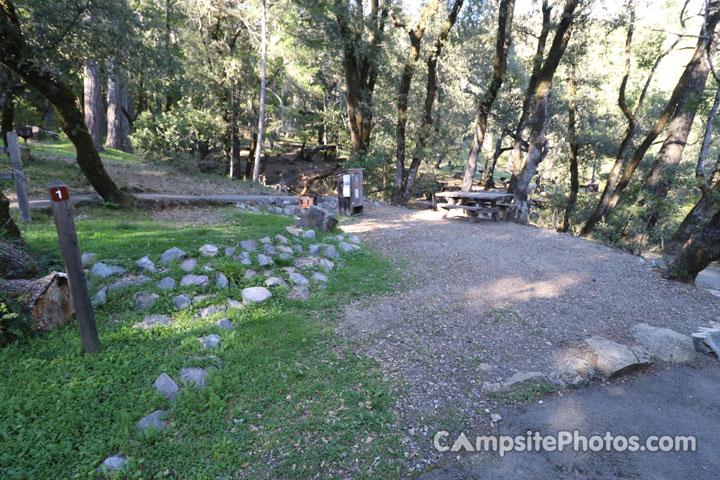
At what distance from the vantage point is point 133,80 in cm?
890

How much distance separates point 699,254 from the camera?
20.3 feet

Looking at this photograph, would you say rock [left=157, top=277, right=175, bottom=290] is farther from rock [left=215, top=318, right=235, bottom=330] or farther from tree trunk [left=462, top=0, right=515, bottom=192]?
tree trunk [left=462, top=0, right=515, bottom=192]

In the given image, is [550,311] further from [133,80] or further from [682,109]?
[133,80]

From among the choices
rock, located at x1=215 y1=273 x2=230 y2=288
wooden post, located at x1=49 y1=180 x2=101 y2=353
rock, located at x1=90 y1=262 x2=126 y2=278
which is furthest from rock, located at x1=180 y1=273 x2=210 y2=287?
wooden post, located at x1=49 y1=180 x2=101 y2=353

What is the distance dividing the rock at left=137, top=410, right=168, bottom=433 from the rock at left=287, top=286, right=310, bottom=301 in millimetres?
2409

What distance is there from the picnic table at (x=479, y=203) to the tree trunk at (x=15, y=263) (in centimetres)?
1042


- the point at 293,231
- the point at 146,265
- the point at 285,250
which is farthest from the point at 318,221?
the point at 146,265

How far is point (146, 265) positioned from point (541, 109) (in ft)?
38.9

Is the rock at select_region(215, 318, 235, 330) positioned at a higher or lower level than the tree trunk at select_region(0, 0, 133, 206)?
lower

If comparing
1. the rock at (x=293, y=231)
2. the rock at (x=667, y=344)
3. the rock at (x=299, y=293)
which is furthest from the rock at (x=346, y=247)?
the rock at (x=667, y=344)

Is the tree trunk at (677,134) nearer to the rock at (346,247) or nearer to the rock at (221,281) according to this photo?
the rock at (346,247)

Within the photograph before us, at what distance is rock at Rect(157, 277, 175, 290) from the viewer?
14.8ft

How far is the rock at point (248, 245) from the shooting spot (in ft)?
19.2

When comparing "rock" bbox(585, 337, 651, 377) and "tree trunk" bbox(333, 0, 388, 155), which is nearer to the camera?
"rock" bbox(585, 337, 651, 377)
